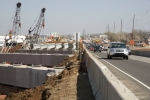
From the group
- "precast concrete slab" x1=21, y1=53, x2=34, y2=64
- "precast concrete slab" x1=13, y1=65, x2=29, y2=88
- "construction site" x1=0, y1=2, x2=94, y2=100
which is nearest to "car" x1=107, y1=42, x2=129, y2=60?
"construction site" x1=0, y1=2, x2=94, y2=100

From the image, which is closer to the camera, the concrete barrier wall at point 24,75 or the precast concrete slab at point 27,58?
the concrete barrier wall at point 24,75

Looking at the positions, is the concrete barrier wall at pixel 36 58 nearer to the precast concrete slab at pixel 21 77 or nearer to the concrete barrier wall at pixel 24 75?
the concrete barrier wall at pixel 24 75

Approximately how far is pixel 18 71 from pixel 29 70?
1.76 meters

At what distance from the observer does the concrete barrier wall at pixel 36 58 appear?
132 feet

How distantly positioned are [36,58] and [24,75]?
16.7 metres

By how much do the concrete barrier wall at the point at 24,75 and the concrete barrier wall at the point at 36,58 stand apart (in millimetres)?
12024

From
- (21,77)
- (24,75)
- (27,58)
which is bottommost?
(21,77)

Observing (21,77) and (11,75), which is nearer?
(21,77)

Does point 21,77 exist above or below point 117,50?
below

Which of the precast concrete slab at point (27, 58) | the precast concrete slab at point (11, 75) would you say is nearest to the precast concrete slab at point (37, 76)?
the precast concrete slab at point (11, 75)

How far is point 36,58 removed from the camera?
4181cm

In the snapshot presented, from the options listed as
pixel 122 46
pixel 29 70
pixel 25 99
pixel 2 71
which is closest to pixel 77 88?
pixel 25 99

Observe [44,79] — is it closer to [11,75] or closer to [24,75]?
[24,75]

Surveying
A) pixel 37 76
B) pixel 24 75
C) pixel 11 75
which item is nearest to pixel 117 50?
pixel 11 75
